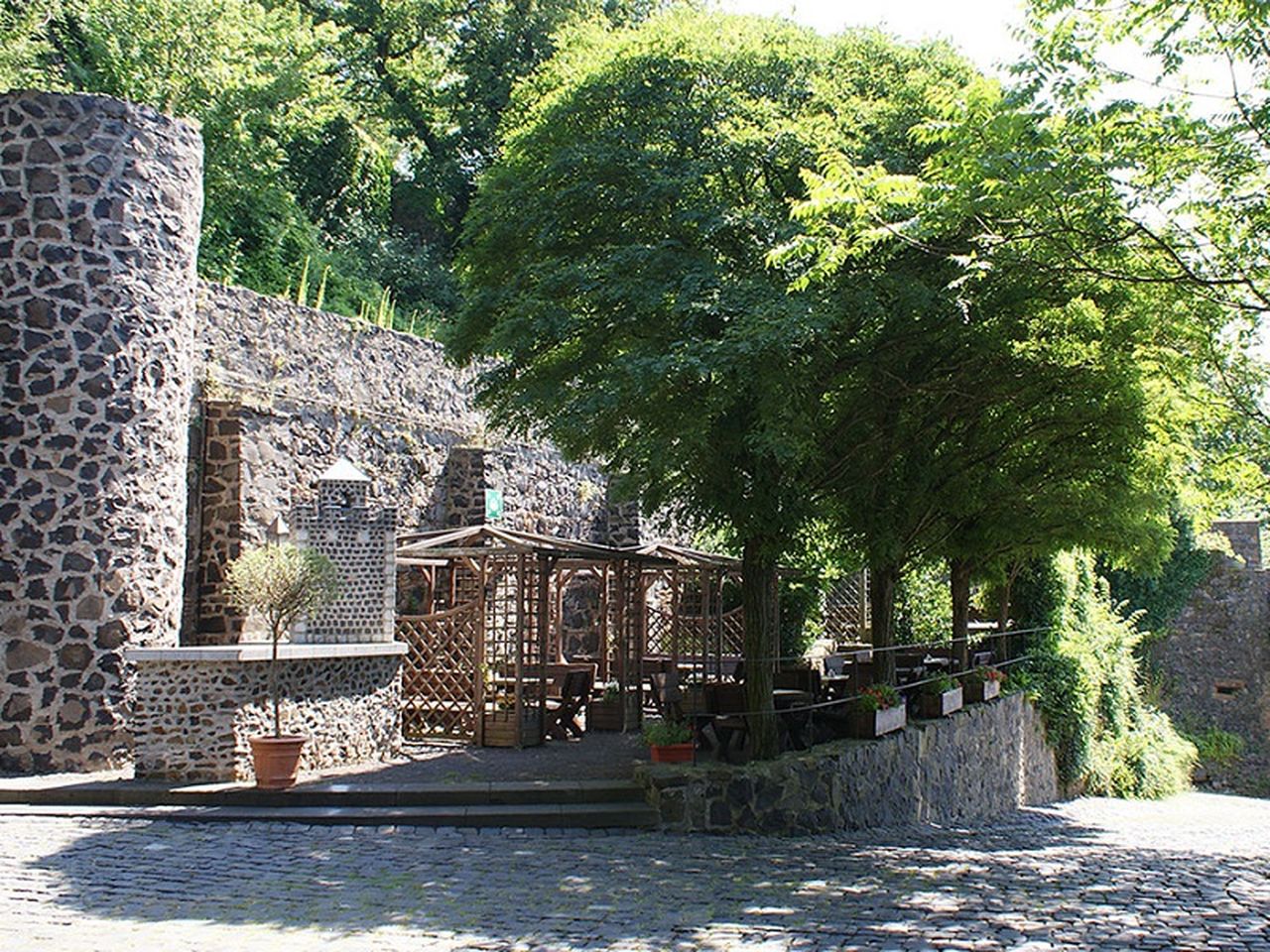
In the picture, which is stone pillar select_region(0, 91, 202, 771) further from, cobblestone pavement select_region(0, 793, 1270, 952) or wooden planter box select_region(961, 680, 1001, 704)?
wooden planter box select_region(961, 680, 1001, 704)

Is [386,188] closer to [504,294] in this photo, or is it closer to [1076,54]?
[504,294]

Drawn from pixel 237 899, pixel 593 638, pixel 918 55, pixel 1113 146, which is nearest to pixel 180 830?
pixel 237 899

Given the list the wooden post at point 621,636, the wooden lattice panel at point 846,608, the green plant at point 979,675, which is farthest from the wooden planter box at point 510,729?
the wooden lattice panel at point 846,608

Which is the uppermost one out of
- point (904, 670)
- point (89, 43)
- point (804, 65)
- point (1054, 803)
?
point (89, 43)

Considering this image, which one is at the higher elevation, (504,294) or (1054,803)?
(504,294)

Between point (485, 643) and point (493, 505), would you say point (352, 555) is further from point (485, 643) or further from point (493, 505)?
point (493, 505)

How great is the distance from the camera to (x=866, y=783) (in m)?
12.0

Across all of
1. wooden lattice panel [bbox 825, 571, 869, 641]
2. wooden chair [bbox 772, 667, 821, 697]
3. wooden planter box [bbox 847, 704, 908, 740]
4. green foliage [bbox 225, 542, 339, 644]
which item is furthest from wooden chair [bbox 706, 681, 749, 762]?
wooden lattice panel [bbox 825, 571, 869, 641]

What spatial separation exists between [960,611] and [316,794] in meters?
10.5

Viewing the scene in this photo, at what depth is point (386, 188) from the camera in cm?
2664

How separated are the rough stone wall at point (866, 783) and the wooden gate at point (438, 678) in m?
3.98

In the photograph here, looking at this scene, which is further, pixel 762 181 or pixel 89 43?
pixel 89 43

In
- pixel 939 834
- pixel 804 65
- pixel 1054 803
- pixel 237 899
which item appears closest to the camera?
pixel 237 899

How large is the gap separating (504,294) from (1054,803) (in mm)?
12442
